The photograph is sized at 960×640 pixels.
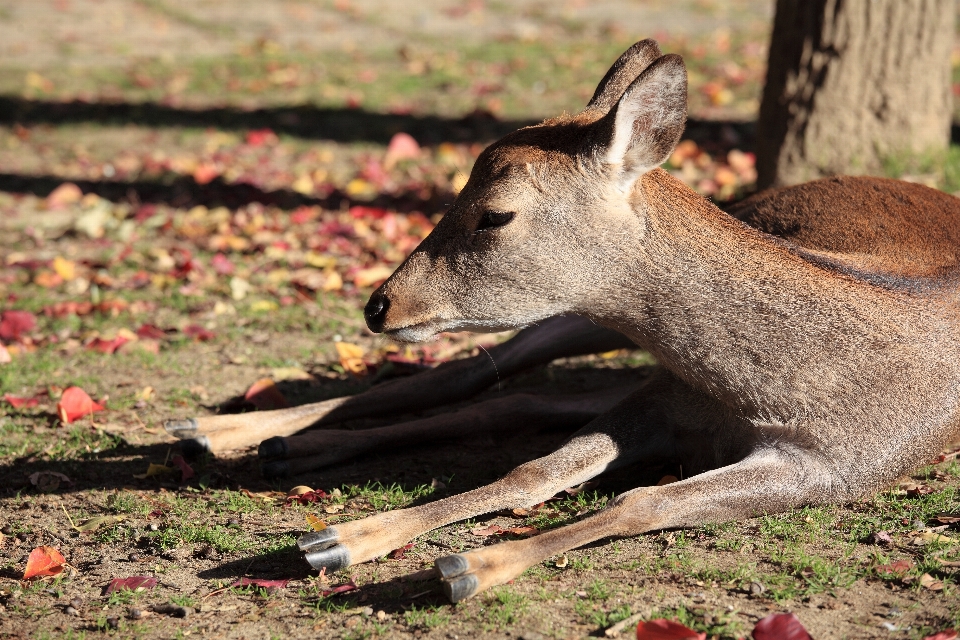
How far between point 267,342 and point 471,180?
2424mm

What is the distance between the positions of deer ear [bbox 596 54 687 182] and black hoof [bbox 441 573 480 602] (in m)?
1.35

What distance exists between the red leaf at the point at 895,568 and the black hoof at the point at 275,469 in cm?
220

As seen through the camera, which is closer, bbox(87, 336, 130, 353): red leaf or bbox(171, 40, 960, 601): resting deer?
bbox(171, 40, 960, 601): resting deer

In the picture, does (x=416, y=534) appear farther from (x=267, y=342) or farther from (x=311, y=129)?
(x=311, y=129)

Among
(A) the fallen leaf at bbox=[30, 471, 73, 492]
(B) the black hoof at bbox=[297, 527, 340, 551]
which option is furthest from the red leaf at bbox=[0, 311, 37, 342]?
(B) the black hoof at bbox=[297, 527, 340, 551]

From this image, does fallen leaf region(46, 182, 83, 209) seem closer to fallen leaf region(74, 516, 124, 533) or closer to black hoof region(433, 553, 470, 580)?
fallen leaf region(74, 516, 124, 533)

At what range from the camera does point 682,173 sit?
7906 mm

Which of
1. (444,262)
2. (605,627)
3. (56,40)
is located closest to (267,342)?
(444,262)

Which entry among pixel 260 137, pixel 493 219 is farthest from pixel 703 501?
pixel 260 137

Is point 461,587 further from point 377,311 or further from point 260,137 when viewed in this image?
point 260,137

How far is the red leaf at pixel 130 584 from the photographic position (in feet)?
11.2

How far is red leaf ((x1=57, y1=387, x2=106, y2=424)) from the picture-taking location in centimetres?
477

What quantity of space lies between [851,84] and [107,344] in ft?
14.7

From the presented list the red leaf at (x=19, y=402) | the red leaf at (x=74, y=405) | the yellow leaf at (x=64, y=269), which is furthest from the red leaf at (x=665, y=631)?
the yellow leaf at (x=64, y=269)
